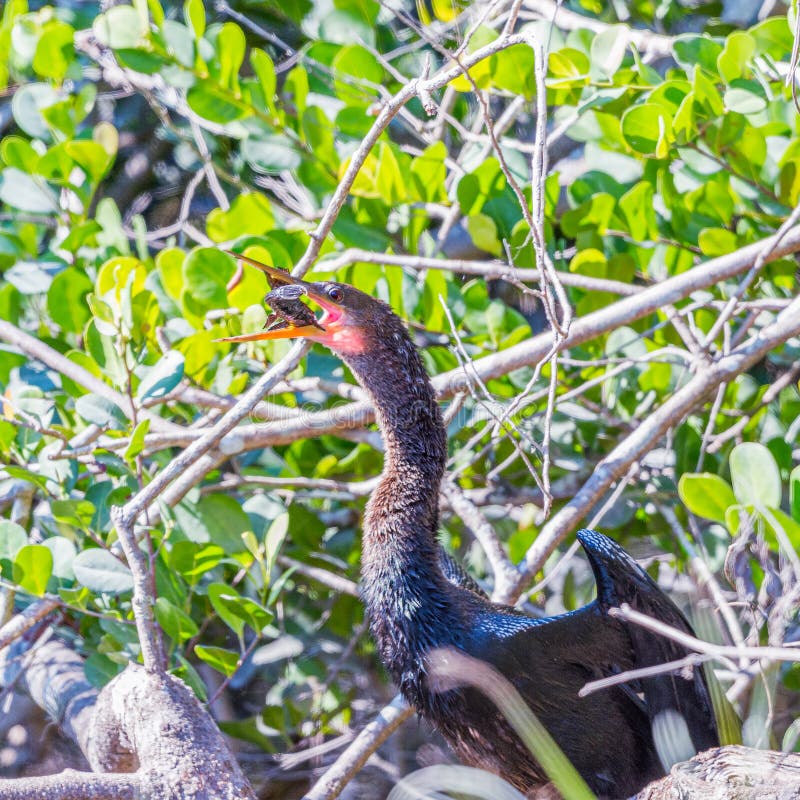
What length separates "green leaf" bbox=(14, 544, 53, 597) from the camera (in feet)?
7.65

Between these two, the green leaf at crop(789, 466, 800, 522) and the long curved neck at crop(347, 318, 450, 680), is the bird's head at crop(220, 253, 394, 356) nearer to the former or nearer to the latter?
the long curved neck at crop(347, 318, 450, 680)

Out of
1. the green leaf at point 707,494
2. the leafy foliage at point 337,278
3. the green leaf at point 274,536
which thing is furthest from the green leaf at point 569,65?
the green leaf at point 274,536

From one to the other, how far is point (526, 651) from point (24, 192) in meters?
1.99

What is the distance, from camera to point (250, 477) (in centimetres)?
281

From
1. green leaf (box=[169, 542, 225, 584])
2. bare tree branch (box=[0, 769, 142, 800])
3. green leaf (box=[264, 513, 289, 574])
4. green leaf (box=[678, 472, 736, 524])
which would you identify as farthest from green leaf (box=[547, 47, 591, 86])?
bare tree branch (box=[0, 769, 142, 800])

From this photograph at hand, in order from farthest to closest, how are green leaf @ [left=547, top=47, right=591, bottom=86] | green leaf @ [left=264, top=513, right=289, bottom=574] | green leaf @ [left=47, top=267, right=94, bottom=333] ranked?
1. green leaf @ [left=47, top=267, right=94, bottom=333]
2. green leaf @ [left=547, top=47, right=591, bottom=86]
3. green leaf @ [left=264, top=513, right=289, bottom=574]

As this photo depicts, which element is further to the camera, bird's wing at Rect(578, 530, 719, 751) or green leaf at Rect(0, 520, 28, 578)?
green leaf at Rect(0, 520, 28, 578)

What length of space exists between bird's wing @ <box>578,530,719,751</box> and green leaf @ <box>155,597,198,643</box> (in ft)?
3.02

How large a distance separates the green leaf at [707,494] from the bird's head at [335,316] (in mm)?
756

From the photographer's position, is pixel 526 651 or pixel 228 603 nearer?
pixel 526 651

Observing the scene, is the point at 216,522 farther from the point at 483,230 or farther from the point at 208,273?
the point at 483,230

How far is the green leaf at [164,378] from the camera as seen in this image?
7.70ft

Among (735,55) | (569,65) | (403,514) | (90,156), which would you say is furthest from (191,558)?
(735,55)

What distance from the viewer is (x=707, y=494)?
238cm
